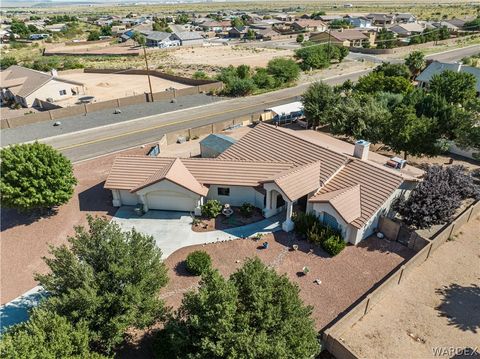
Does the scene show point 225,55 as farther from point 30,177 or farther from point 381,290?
point 381,290

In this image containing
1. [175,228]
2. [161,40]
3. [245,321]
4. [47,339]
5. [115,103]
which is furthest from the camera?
[161,40]

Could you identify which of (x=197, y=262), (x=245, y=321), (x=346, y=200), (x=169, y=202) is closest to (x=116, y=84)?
(x=169, y=202)

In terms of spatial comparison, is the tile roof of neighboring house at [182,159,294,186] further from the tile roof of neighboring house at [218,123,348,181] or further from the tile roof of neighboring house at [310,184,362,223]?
the tile roof of neighboring house at [310,184,362,223]

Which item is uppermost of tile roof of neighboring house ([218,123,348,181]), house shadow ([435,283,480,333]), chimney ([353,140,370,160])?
chimney ([353,140,370,160])

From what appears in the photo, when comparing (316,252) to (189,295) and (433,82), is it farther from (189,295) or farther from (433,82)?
(433,82)

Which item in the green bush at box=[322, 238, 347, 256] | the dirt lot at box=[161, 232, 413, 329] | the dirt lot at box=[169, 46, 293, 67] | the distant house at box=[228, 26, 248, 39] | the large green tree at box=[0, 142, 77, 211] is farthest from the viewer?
the distant house at box=[228, 26, 248, 39]

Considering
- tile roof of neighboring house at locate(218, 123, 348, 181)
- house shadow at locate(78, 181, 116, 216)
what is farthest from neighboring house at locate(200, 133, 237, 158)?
house shadow at locate(78, 181, 116, 216)
